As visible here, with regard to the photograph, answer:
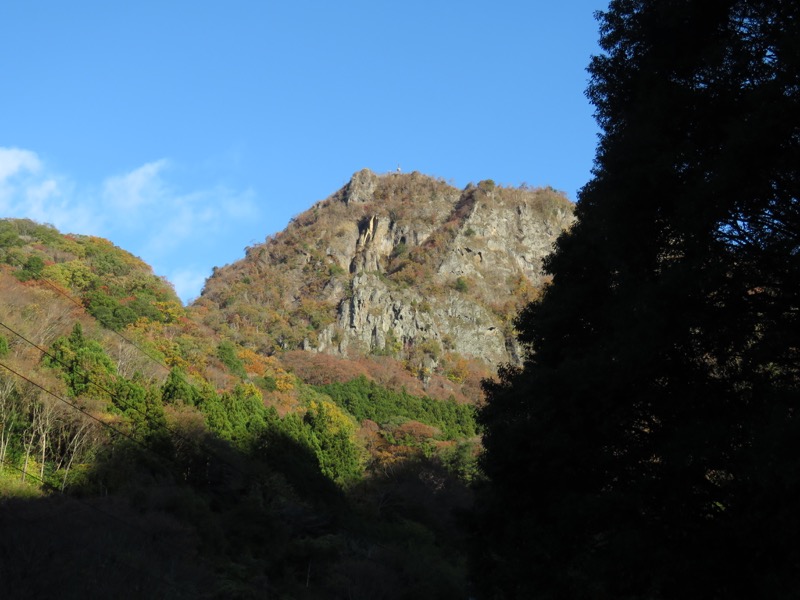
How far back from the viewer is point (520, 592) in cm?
907

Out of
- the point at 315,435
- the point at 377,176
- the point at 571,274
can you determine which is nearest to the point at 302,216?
the point at 377,176

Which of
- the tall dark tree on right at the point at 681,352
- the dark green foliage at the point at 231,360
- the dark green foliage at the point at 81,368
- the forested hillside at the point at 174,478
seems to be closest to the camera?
the tall dark tree on right at the point at 681,352

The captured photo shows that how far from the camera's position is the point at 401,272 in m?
89.8

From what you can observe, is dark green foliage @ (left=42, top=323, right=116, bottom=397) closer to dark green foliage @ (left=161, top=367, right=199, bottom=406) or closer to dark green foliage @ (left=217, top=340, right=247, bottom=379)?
dark green foliage @ (left=161, top=367, right=199, bottom=406)

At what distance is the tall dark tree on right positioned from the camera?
6.47 metres

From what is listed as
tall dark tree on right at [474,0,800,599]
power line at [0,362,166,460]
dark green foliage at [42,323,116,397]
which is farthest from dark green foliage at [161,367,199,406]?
tall dark tree on right at [474,0,800,599]

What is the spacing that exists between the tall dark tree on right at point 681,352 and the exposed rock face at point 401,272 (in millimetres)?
61408

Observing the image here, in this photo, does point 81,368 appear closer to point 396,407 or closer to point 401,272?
point 396,407

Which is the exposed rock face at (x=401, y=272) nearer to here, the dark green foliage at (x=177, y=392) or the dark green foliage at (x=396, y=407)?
the dark green foliage at (x=396, y=407)

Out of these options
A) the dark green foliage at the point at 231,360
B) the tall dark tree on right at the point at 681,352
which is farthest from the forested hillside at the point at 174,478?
the tall dark tree on right at the point at 681,352

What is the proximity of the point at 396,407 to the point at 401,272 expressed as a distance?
31.2 m

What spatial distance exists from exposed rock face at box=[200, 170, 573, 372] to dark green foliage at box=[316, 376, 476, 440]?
12.1 m

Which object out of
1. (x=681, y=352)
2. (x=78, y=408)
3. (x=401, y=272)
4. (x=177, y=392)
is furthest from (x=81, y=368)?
(x=401, y=272)

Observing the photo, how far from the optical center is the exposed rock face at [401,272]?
262 ft
